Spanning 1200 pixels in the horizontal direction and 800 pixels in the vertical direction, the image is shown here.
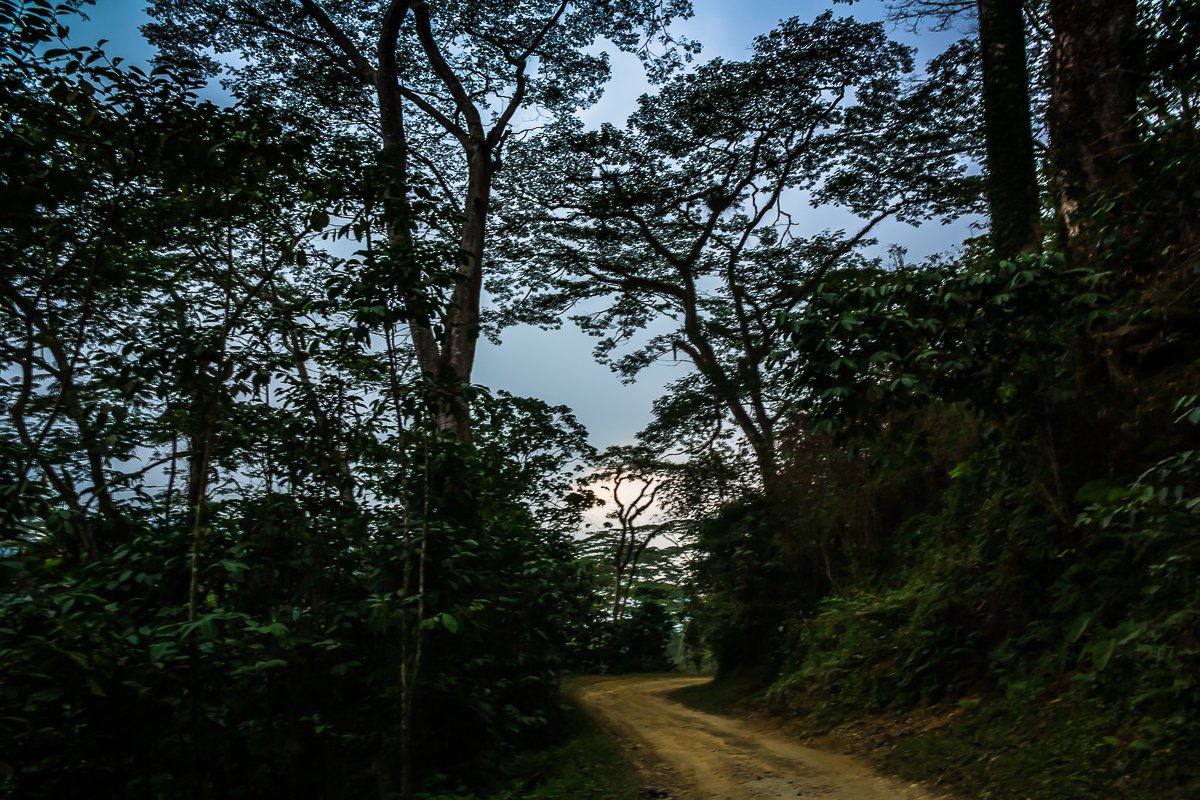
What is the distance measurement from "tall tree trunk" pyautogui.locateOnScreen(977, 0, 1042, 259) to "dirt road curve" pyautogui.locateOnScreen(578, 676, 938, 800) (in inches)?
219

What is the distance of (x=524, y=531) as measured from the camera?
9117mm

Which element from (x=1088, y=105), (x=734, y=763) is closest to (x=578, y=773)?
(x=734, y=763)

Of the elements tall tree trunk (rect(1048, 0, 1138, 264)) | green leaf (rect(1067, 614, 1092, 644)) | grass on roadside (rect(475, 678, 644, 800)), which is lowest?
grass on roadside (rect(475, 678, 644, 800))

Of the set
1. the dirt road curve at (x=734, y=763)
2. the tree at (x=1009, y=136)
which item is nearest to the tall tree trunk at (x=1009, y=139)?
the tree at (x=1009, y=136)

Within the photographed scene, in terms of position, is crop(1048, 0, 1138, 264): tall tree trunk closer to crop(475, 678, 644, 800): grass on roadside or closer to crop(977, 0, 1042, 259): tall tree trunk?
crop(977, 0, 1042, 259): tall tree trunk

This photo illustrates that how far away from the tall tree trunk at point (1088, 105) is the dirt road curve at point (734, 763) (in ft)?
16.2

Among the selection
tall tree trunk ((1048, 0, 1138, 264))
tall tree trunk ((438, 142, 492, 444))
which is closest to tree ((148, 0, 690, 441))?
tall tree trunk ((438, 142, 492, 444))

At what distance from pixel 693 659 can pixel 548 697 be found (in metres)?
15.5

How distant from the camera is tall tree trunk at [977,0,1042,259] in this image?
27.2ft

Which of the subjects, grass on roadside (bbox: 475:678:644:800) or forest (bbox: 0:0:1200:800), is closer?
forest (bbox: 0:0:1200:800)

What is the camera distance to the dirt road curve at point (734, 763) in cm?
580

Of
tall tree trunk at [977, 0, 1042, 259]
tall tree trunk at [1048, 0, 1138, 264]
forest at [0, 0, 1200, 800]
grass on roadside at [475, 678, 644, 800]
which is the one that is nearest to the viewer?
forest at [0, 0, 1200, 800]

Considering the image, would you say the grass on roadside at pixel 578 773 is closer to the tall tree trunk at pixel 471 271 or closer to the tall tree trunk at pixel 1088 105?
the tall tree trunk at pixel 471 271

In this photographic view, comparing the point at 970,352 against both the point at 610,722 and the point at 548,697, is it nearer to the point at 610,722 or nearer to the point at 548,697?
the point at 548,697
